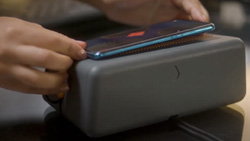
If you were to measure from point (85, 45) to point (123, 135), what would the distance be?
0.11 meters

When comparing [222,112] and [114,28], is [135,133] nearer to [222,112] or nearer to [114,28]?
[222,112]

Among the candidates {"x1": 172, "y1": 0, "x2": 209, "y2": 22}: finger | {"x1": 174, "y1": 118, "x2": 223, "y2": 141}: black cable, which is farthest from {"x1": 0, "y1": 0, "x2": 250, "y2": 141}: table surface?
{"x1": 172, "y1": 0, "x2": 209, "y2": 22}: finger

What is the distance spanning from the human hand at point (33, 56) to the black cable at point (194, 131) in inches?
5.6

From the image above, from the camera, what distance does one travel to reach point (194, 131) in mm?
455

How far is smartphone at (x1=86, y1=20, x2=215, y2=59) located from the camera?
0.42 metres

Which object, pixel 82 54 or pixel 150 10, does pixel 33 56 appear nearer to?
pixel 82 54

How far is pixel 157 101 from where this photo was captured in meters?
0.44

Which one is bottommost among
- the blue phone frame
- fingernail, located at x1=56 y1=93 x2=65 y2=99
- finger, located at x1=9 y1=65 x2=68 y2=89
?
fingernail, located at x1=56 y1=93 x2=65 y2=99

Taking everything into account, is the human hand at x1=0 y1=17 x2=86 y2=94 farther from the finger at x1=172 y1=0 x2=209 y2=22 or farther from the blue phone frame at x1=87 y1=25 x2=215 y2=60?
the finger at x1=172 y1=0 x2=209 y2=22

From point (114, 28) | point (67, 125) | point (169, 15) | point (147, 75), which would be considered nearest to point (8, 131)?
point (67, 125)

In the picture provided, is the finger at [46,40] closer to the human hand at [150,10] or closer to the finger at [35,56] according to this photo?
the finger at [35,56]

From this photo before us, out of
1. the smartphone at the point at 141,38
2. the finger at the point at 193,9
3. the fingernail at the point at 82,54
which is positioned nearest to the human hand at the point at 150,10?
the finger at the point at 193,9

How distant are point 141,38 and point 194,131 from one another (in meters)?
0.12

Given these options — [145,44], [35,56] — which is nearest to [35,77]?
[35,56]
